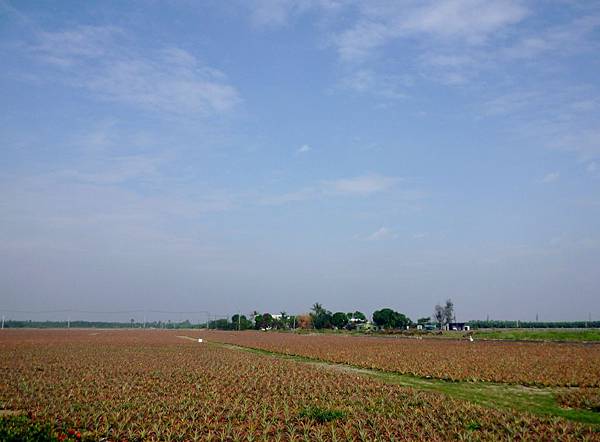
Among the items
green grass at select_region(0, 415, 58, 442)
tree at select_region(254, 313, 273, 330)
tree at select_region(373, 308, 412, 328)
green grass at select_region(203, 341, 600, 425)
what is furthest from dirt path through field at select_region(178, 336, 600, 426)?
tree at select_region(254, 313, 273, 330)

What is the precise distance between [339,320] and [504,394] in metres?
137

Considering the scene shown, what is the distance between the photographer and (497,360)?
1286 inches

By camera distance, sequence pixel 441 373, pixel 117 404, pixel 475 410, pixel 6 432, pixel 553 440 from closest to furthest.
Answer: pixel 6 432 → pixel 553 440 → pixel 475 410 → pixel 117 404 → pixel 441 373

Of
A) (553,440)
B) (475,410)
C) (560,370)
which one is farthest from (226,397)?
(560,370)

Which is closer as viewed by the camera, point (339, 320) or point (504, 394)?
point (504, 394)

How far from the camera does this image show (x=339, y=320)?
510ft

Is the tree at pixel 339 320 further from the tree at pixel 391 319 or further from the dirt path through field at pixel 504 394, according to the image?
the dirt path through field at pixel 504 394

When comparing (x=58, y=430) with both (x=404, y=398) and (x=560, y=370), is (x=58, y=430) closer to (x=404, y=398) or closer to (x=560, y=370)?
(x=404, y=398)

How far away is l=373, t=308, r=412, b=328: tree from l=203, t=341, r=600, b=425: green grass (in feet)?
390

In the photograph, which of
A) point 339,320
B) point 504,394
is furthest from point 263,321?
point 504,394

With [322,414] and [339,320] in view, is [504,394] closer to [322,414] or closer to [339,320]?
[322,414]

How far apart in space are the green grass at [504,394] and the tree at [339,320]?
131 m

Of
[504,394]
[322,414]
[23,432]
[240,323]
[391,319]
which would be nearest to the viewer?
[23,432]

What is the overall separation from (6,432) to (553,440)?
11842mm
